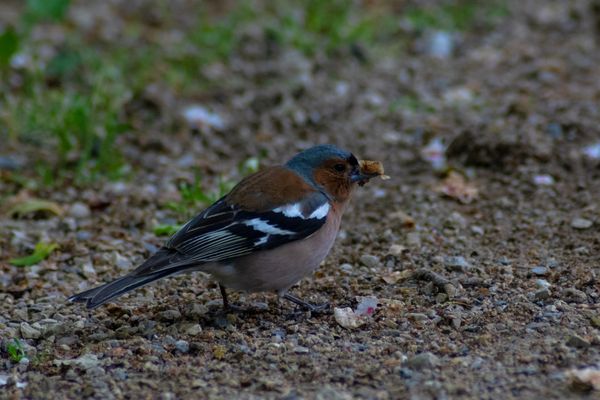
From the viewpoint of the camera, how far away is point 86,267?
19.2ft

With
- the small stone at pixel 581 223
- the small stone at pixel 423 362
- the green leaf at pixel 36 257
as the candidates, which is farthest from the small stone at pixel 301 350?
the small stone at pixel 581 223

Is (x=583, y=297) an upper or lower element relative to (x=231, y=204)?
lower

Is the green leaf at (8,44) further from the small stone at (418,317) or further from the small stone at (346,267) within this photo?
the small stone at (418,317)

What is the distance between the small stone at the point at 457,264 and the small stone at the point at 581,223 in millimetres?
844

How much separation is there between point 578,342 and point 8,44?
5.21 metres

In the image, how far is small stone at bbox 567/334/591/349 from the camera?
429cm

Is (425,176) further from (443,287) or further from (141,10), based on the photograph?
(141,10)

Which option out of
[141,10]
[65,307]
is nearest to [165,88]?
[141,10]

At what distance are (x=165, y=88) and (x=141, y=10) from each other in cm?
220

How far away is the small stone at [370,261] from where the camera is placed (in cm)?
571

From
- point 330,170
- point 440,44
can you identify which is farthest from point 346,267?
point 440,44

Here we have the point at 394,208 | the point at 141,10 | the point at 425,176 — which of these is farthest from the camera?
the point at 141,10

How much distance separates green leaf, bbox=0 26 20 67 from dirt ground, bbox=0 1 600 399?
43.5 inches

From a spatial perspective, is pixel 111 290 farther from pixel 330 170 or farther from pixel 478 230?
pixel 478 230
